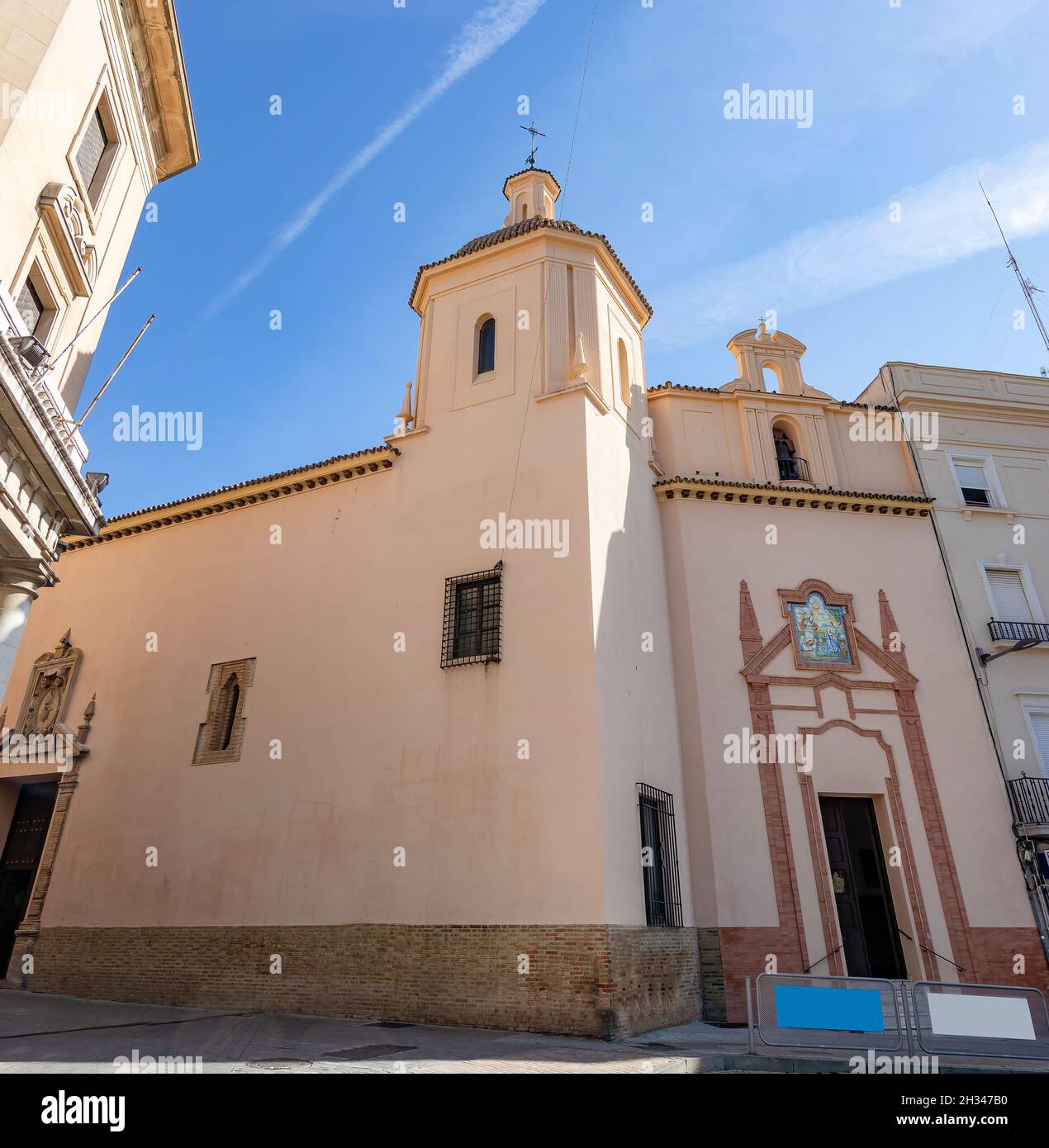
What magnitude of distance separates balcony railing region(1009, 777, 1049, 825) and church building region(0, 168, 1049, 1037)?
0.96 feet

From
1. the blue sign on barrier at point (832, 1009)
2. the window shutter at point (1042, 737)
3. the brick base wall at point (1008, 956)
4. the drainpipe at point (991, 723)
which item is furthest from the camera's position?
the window shutter at point (1042, 737)

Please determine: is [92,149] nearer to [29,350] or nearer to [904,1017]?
[29,350]

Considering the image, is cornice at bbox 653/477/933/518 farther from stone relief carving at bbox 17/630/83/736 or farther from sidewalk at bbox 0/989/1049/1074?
stone relief carving at bbox 17/630/83/736

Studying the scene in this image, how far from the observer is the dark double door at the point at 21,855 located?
15.6 meters

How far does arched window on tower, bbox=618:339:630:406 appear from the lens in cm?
1630

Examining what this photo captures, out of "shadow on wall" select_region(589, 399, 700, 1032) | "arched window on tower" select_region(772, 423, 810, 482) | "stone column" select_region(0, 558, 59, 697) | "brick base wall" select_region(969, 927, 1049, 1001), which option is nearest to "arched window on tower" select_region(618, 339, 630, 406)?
"shadow on wall" select_region(589, 399, 700, 1032)

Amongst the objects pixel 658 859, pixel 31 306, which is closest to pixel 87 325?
pixel 31 306

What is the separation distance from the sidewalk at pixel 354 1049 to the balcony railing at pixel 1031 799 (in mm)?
6877

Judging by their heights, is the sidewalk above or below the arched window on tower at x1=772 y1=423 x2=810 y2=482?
below

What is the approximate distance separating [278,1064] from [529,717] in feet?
18.4

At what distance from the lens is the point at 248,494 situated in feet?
55.4

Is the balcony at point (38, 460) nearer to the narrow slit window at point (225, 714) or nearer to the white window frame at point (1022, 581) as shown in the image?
the narrow slit window at point (225, 714)

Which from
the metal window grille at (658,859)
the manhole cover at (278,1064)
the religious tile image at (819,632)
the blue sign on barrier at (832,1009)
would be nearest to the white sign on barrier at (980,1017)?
the blue sign on barrier at (832,1009)
